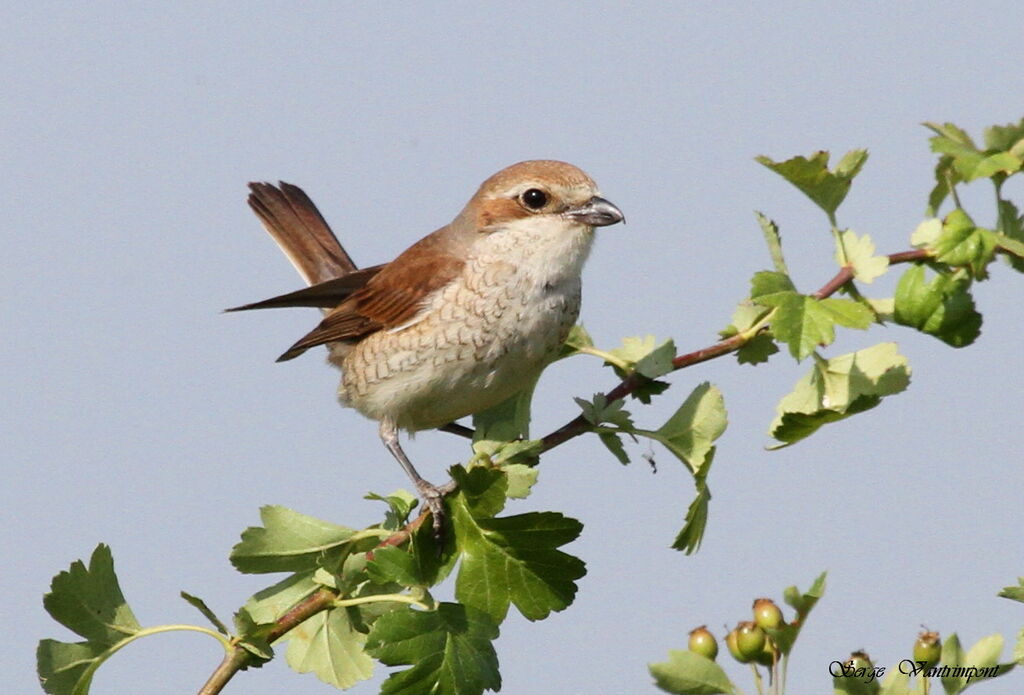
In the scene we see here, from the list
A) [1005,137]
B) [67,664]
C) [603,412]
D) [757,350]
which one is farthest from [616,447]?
[67,664]

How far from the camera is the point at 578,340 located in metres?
4.17

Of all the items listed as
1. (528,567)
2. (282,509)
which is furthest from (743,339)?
(282,509)

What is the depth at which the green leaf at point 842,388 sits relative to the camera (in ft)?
10.0

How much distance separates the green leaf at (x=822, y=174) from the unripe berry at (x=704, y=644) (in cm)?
114

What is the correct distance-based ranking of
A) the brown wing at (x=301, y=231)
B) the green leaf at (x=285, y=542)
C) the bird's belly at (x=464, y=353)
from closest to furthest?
the green leaf at (x=285, y=542) → the bird's belly at (x=464, y=353) → the brown wing at (x=301, y=231)

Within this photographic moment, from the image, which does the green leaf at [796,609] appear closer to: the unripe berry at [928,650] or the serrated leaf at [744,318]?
the unripe berry at [928,650]

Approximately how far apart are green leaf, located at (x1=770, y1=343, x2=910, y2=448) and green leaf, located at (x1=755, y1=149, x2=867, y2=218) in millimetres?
403

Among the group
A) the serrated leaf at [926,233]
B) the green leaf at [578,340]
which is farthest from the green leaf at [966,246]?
the green leaf at [578,340]

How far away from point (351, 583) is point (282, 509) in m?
0.29

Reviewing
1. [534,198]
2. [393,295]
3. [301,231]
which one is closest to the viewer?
[534,198]

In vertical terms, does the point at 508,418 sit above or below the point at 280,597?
above

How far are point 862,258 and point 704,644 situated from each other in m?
1.07

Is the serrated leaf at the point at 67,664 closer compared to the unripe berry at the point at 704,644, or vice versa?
the unripe berry at the point at 704,644

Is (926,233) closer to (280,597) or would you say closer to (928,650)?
(928,650)
